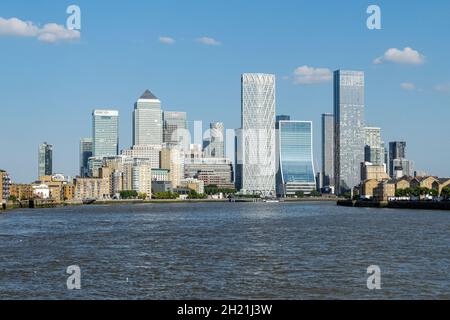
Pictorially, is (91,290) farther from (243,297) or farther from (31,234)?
(31,234)

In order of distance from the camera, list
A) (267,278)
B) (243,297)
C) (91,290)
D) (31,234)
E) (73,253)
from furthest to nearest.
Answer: (31,234) → (73,253) → (267,278) → (91,290) → (243,297)

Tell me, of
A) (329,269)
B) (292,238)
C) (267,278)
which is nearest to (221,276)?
(267,278)

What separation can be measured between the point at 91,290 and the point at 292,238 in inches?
1141

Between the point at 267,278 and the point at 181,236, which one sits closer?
the point at 267,278

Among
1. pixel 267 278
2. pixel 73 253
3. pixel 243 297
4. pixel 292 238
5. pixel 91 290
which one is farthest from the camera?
pixel 292 238

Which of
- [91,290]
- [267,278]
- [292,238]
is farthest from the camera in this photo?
[292,238]

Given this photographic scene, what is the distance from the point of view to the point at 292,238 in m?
54.7
